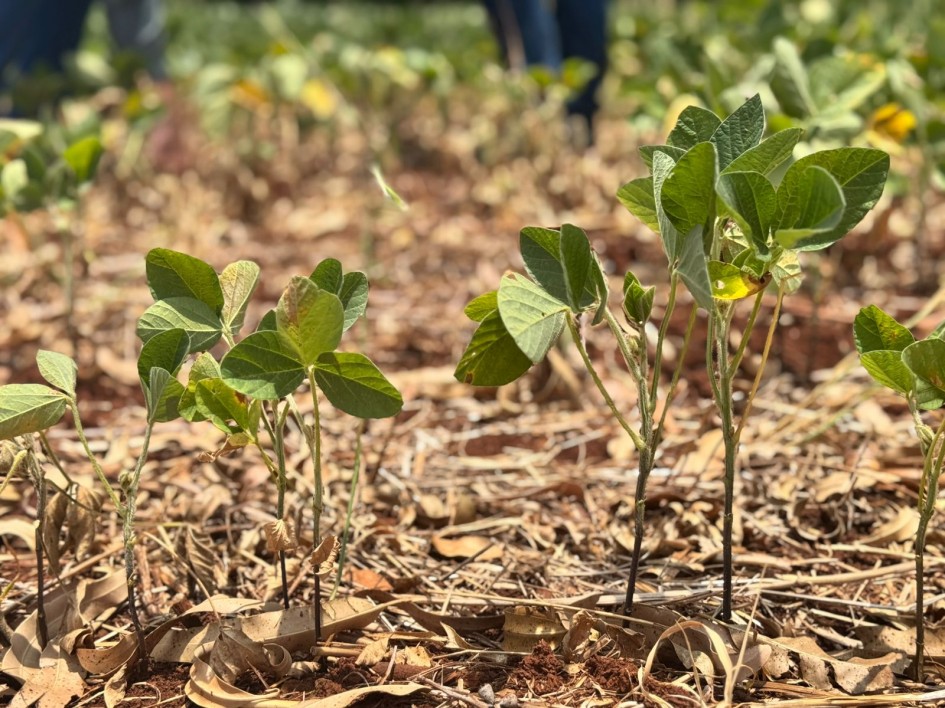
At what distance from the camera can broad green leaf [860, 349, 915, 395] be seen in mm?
810

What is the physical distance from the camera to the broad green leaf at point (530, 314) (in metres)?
0.77

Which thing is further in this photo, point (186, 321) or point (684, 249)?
point (186, 321)

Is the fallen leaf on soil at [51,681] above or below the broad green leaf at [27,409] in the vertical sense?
below

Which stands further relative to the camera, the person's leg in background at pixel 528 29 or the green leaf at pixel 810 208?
the person's leg in background at pixel 528 29

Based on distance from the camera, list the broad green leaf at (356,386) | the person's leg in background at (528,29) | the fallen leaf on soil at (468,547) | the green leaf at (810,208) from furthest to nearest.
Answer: the person's leg in background at (528,29) → the fallen leaf on soil at (468,547) → the broad green leaf at (356,386) → the green leaf at (810,208)

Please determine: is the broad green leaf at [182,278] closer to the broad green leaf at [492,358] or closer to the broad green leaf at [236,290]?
the broad green leaf at [236,290]

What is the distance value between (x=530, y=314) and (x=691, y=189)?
0.16 m

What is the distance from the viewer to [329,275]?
85 cm

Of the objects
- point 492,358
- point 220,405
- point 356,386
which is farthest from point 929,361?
point 220,405

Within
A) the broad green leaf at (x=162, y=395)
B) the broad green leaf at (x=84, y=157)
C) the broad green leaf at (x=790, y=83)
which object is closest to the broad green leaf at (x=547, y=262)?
the broad green leaf at (x=162, y=395)

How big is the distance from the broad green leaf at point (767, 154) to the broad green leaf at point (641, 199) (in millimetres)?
74

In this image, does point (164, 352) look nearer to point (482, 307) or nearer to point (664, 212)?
point (482, 307)

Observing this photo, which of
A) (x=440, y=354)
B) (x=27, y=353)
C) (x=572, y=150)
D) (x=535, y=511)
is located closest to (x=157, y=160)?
(x=572, y=150)

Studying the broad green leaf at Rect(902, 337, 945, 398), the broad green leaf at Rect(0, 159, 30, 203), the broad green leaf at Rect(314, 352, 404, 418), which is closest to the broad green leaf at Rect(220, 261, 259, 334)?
the broad green leaf at Rect(314, 352, 404, 418)
